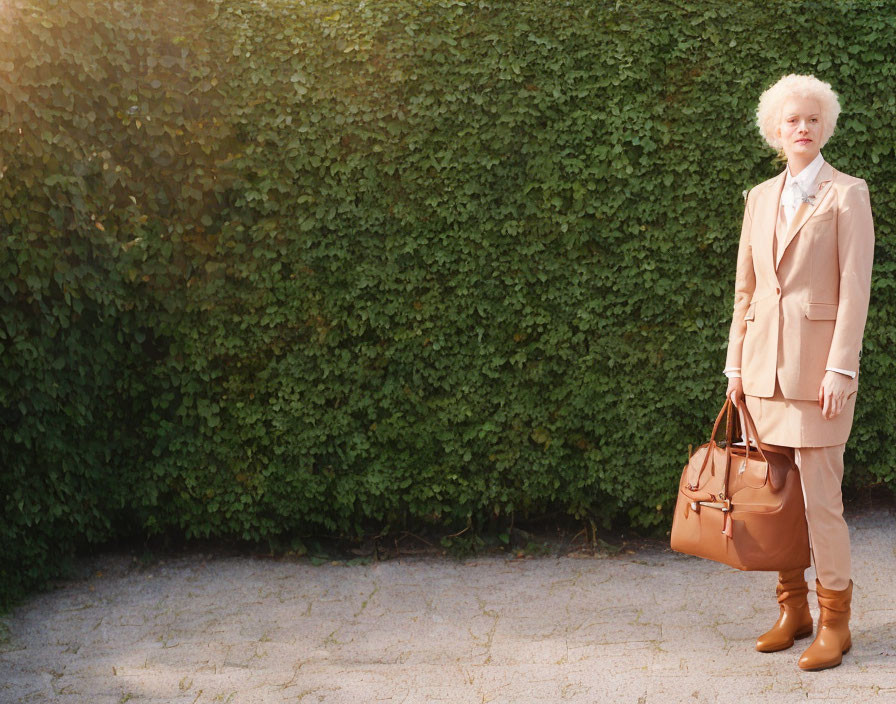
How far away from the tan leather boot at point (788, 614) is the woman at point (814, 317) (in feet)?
0.46

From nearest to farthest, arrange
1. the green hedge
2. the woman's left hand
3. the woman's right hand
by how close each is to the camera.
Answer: the woman's left hand
the woman's right hand
the green hedge

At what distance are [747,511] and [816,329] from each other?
741 mm

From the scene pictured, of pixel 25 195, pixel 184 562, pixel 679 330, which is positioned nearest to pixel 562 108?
pixel 679 330

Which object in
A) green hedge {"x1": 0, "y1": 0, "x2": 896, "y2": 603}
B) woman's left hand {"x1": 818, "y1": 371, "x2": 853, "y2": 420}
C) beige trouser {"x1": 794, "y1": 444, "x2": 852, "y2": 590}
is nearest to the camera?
woman's left hand {"x1": 818, "y1": 371, "x2": 853, "y2": 420}

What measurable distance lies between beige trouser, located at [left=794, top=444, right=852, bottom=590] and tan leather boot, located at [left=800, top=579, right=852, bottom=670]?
10 centimetres

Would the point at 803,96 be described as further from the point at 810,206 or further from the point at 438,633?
the point at 438,633

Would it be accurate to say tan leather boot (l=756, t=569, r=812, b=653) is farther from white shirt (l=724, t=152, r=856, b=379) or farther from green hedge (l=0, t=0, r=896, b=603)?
white shirt (l=724, t=152, r=856, b=379)

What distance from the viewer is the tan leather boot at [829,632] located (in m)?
3.38

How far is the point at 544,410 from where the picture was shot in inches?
188

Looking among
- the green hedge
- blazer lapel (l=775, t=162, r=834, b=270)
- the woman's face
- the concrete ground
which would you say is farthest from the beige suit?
the green hedge

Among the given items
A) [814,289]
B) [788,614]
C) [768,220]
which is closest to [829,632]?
[788,614]

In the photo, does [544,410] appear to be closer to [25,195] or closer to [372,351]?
[372,351]

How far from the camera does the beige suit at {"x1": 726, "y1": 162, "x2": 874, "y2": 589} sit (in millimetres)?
3217

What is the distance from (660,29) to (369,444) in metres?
2.73
